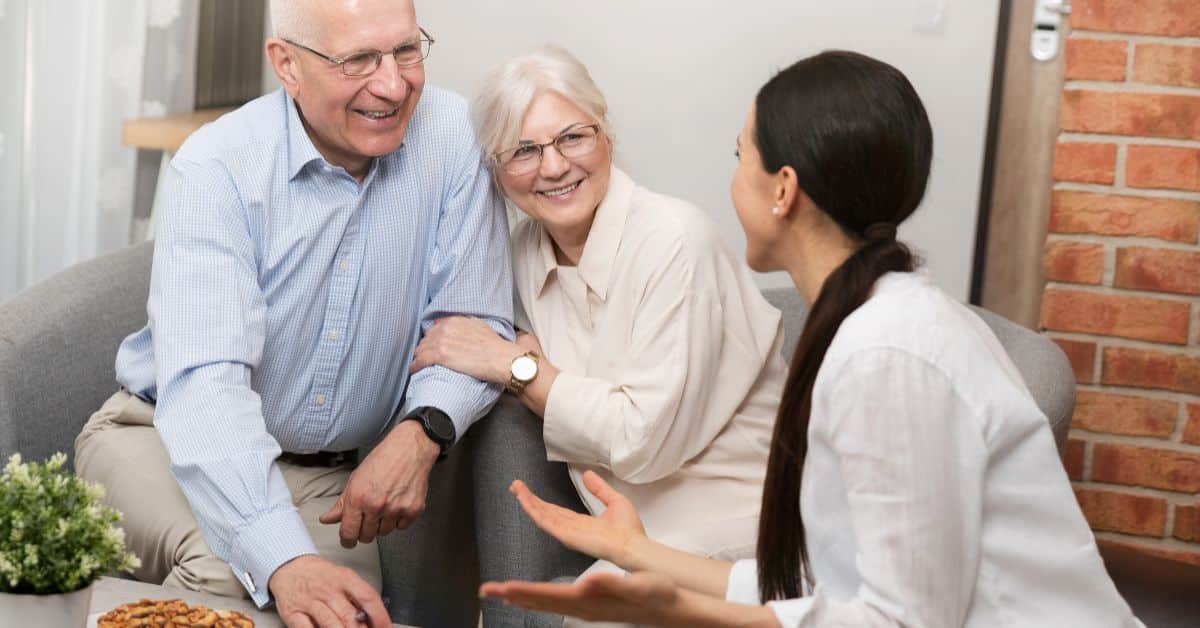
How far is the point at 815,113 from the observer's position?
4.50 feet

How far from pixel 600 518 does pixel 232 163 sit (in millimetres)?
847

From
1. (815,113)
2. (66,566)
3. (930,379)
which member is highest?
(815,113)

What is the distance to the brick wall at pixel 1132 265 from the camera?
2559mm

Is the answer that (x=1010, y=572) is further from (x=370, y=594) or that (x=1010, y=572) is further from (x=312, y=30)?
(x=312, y=30)

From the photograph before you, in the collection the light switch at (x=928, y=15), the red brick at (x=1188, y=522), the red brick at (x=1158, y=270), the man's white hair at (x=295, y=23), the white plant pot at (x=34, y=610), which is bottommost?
the red brick at (x=1188, y=522)

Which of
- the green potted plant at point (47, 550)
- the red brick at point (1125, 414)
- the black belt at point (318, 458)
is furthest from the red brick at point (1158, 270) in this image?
the green potted plant at point (47, 550)

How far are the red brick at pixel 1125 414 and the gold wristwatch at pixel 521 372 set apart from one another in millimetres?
1261

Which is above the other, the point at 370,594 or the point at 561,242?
the point at 561,242

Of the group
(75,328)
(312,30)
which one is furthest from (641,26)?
(75,328)

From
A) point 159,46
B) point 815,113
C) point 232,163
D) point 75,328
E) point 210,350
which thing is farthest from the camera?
point 159,46

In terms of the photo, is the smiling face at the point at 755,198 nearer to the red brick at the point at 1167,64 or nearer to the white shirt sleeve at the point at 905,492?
the white shirt sleeve at the point at 905,492

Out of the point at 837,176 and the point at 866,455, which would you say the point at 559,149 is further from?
the point at 866,455

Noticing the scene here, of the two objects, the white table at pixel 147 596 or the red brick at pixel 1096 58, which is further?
the red brick at pixel 1096 58

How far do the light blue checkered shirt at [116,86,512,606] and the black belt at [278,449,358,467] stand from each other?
6 cm
